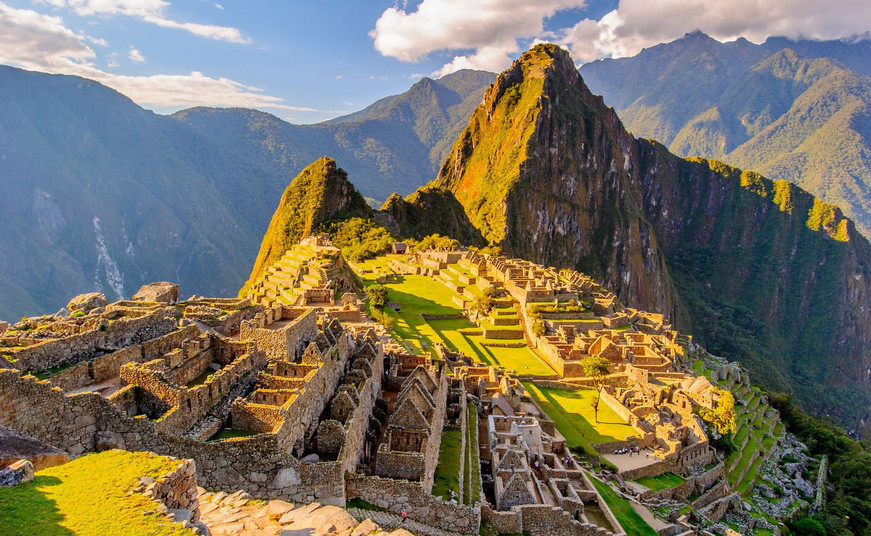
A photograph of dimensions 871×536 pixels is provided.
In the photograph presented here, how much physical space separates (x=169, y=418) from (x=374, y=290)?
34.8 meters

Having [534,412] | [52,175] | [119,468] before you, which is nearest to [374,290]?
[534,412]

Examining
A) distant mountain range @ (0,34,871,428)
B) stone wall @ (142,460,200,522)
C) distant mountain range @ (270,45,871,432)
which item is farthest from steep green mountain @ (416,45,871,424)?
→ stone wall @ (142,460,200,522)

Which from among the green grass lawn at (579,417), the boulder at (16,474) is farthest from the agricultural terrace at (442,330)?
the boulder at (16,474)

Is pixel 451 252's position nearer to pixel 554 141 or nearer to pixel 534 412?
pixel 534 412

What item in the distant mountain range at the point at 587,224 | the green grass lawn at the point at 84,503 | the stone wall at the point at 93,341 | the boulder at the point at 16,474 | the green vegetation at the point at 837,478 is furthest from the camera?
the distant mountain range at the point at 587,224

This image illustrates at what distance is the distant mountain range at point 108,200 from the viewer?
282ft

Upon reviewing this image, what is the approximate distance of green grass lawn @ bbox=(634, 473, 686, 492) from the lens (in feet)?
86.3

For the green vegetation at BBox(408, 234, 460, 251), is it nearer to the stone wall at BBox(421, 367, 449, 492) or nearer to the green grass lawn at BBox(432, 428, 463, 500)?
the stone wall at BBox(421, 367, 449, 492)

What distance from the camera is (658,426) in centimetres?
3000

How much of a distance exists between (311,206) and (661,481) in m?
79.3

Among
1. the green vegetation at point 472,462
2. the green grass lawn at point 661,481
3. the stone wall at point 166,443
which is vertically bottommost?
the green grass lawn at point 661,481

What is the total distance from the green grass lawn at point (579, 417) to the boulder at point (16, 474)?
23121mm

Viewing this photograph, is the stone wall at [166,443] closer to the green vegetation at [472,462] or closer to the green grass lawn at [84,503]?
the green grass lawn at [84,503]

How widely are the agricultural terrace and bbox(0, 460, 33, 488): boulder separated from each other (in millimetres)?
24410
